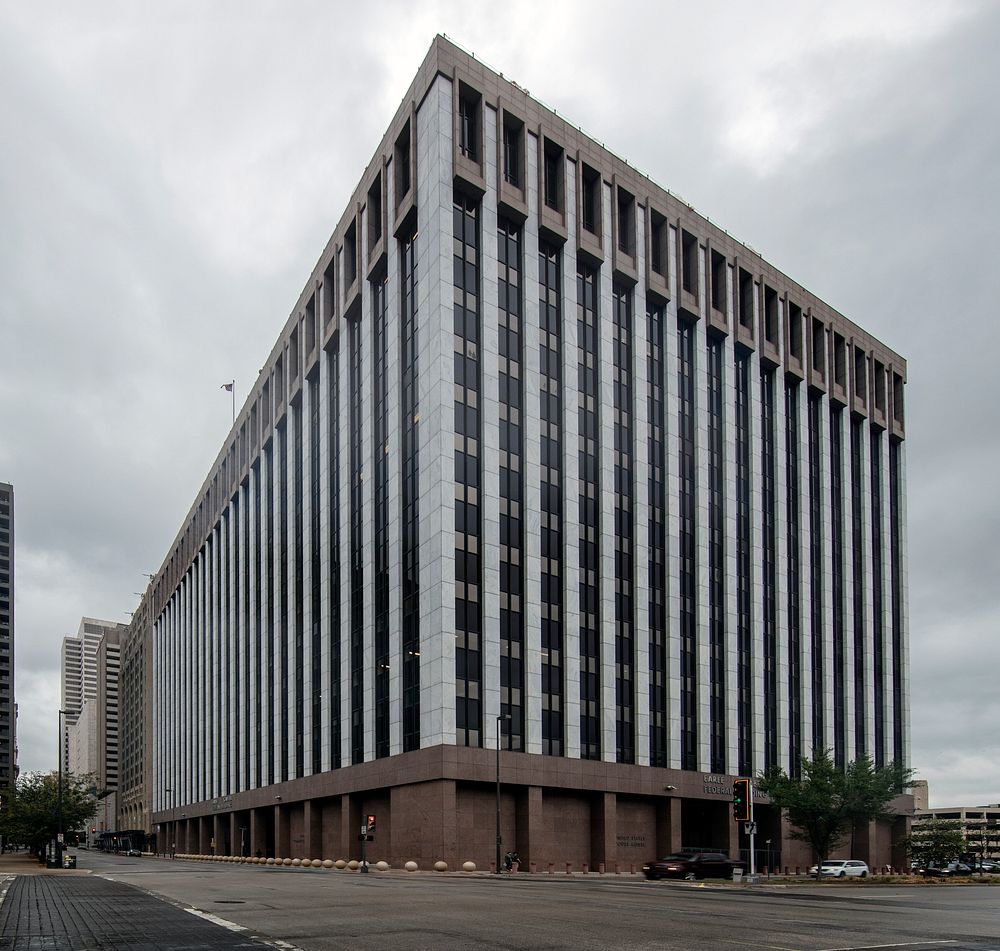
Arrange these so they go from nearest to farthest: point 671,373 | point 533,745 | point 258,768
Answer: point 533,745
point 671,373
point 258,768

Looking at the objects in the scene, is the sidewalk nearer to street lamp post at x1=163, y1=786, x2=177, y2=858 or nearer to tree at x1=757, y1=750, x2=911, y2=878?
tree at x1=757, y1=750, x2=911, y2=878

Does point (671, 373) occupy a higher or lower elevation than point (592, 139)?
lower

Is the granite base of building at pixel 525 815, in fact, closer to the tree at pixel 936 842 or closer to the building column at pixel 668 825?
the building column at pixel 668 825

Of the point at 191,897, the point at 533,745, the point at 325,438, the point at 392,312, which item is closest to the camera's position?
the point at 191,897

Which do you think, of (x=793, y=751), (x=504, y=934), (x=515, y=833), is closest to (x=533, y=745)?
(x=515, y=833)

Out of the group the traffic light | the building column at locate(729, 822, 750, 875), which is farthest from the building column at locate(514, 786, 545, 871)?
the traffic light

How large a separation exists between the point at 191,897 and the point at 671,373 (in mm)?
59390

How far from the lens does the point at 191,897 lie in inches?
1202

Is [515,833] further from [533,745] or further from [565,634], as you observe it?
[565,634]

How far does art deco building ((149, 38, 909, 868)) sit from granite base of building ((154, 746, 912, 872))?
250 millimetres

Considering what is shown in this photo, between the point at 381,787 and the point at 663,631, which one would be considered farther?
the point at 663,631

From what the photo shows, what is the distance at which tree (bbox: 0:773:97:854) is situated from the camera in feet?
295

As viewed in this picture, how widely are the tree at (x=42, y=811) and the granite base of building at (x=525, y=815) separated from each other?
60.2 feet

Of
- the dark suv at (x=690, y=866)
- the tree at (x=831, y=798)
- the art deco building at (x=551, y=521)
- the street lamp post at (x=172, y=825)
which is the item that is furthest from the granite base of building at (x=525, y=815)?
the street lamp post at (x=172, y=825)
